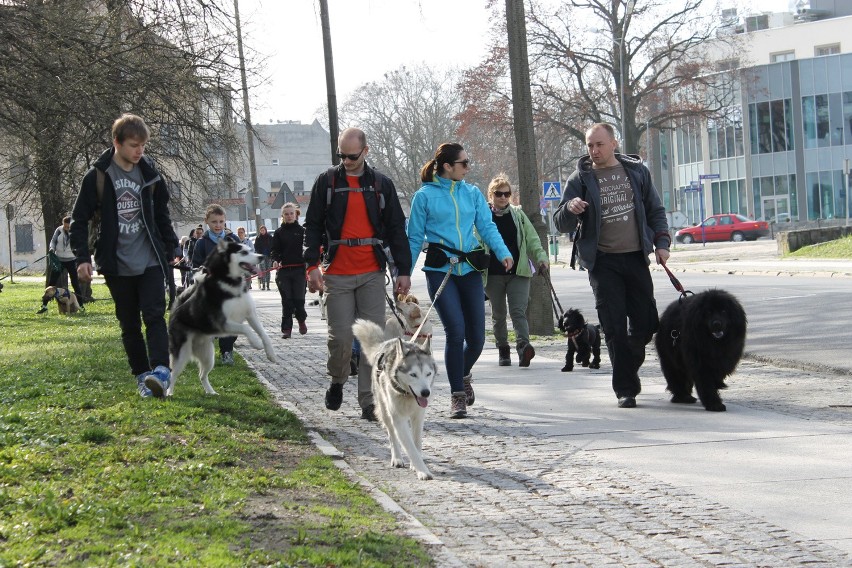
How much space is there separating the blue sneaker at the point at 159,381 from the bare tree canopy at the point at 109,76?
743cm

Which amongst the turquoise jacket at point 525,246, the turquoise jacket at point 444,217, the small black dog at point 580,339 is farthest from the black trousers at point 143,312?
the small black dog at point 580,339

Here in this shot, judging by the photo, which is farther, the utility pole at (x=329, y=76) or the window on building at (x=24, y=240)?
the window on building at (x=24, y=240)

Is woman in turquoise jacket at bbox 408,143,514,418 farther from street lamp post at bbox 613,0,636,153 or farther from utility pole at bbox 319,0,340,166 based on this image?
street lamp post at bbox 613,0,636,153

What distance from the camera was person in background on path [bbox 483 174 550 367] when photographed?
1229 centimetres

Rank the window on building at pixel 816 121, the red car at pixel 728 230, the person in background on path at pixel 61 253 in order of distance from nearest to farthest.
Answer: the person in background on path at pixel 61 253 < the red car at pixel 728 230 < the window on building at pixel 816 121

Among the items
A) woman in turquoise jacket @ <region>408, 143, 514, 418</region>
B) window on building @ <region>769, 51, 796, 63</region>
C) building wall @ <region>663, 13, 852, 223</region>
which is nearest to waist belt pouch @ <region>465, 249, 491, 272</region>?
woman in turquoise jacket @ <region>408, 143, 514, 418</region>

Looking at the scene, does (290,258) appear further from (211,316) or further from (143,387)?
(143,387)

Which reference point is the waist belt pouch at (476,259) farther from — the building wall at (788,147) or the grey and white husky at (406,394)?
the building wall at (788,147)

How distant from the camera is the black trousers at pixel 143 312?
874 centimetres

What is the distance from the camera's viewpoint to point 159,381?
889cm

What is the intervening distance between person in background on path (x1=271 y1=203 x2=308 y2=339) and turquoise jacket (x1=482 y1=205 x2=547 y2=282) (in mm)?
4951

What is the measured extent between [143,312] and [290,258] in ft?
26.5

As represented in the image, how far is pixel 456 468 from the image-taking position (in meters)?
6.97

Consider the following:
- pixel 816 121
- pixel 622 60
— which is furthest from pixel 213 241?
pixel 816 121
